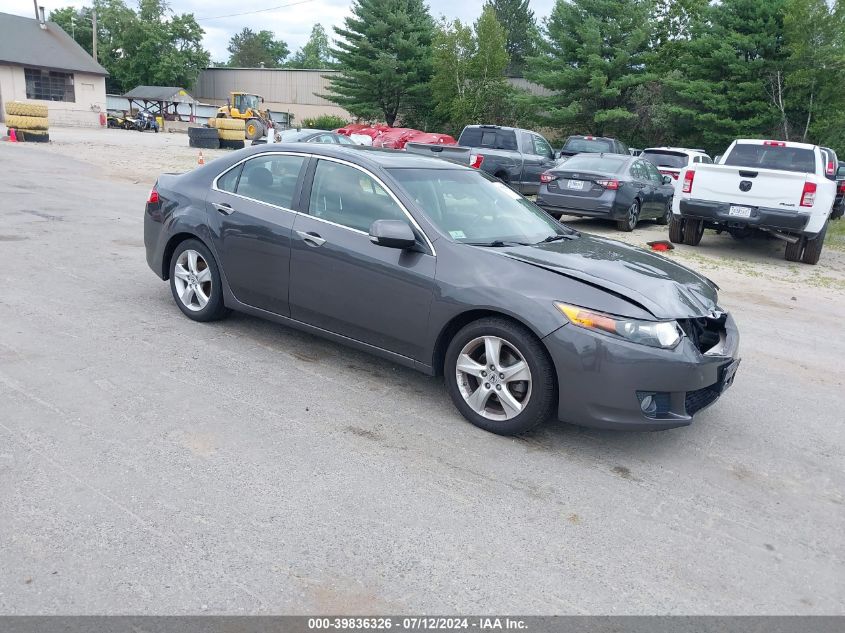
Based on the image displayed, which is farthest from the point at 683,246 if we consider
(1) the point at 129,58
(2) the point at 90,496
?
(1) the point at 129,58

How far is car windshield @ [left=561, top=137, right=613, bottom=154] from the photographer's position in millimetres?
21312

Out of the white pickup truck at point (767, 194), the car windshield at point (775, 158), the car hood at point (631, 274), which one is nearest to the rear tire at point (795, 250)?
the white pickup truck at point (767, 194)

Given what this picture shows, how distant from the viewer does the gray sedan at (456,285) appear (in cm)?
387

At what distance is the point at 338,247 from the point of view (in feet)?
15.6

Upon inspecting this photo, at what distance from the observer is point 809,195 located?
34.6 ft

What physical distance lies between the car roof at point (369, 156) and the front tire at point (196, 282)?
3.08 ft

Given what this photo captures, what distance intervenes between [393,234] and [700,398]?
6.81ft

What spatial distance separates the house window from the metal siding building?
2026 centimetres

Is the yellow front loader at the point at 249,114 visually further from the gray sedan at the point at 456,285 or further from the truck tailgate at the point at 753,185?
the gray sedan at the point at 456,285

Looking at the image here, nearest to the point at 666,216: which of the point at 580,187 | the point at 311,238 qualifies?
the point at 580,187

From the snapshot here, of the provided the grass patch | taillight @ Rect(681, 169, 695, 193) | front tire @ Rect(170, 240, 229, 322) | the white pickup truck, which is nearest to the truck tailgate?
the white pickup truck

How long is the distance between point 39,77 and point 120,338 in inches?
1905

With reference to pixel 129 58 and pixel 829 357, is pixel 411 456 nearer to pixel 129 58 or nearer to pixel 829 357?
pixel 829 357

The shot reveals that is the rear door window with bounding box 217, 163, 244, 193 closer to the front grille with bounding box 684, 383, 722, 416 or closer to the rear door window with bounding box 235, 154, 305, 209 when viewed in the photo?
the rear door window with bounding box 235, 154, 305, 209
